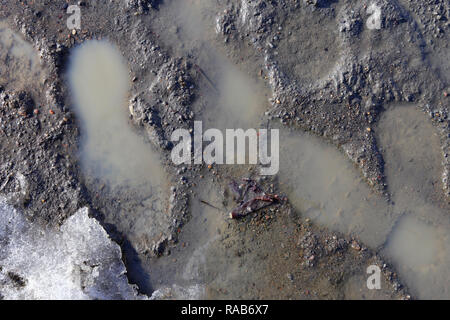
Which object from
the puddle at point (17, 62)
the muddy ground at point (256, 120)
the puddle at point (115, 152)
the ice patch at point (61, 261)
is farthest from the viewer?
the puddle at point (17, 62)

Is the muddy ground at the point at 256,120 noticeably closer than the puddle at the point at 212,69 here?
Yes

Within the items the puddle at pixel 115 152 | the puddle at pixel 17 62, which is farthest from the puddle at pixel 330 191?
the puddle at pixel 17 62

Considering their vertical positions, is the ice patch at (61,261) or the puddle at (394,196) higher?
the puddle at (394,196)

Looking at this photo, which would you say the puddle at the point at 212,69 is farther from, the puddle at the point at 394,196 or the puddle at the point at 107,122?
the puddle at the point at 107,122

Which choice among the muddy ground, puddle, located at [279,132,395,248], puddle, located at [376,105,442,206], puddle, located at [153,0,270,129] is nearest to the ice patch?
the muddy ground

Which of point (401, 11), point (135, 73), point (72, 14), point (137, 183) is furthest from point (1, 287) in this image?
point (401, 11)

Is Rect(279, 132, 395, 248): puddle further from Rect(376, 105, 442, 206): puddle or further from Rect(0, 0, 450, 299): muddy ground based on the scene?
Rect(376, 105, 442, 206): puddle

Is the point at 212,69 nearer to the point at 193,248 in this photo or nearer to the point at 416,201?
the point at 193,248
